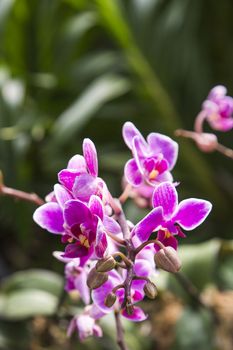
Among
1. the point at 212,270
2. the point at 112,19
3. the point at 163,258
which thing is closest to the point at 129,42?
the point at 112,19

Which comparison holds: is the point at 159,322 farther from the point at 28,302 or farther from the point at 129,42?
the point at 129,42

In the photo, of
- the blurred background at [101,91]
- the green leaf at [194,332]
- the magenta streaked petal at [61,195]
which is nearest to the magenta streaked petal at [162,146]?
the magenta streaked petal at [61,195]

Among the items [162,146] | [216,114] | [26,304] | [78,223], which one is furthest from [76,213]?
[26,304]

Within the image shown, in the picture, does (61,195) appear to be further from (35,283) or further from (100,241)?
(35,283)

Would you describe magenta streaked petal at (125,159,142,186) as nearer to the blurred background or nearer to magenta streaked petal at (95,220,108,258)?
magenta streaked petal at (95,220,108,258)

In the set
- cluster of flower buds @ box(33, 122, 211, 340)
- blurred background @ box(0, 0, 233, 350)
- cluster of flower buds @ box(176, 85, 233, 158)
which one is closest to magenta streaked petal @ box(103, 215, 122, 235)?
cluster of flower buds @ box(33, 122, 211, 340)
